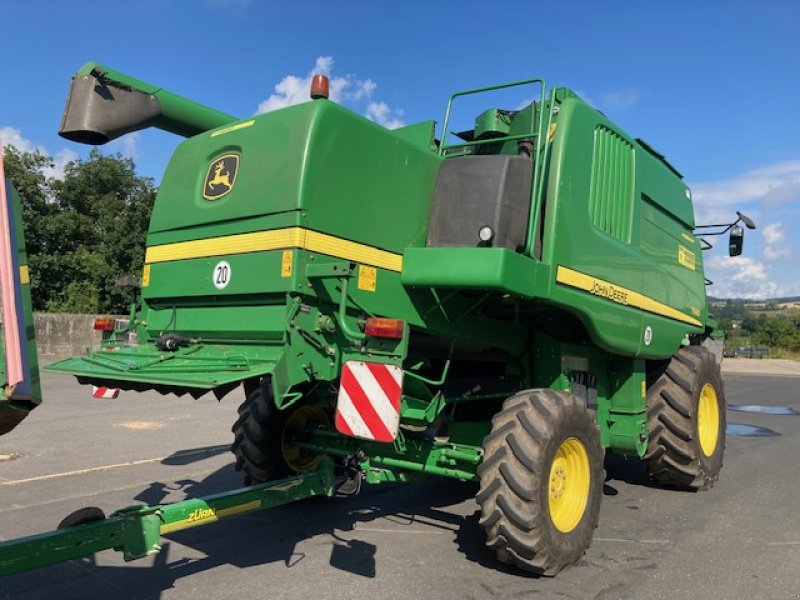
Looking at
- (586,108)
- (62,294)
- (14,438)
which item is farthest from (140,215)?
(586,108)

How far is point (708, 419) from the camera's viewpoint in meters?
7.34

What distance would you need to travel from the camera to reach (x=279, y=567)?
173 inches

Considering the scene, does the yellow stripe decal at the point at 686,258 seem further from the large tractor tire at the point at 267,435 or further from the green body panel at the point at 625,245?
the large tractor tire at the point at 267,435

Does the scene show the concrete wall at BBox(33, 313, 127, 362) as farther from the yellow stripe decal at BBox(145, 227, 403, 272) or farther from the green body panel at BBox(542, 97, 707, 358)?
the green body panel at BBox(542, 97, 707, 358)

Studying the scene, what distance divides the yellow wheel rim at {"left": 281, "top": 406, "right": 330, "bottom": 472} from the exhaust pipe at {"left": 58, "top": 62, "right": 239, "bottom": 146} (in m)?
2.56

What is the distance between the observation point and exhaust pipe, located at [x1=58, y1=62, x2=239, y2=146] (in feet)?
14.9

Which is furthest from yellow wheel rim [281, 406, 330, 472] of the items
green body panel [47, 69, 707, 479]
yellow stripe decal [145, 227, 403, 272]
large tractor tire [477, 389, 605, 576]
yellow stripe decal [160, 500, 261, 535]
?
large tractor tire [477, 389, 605, 576]

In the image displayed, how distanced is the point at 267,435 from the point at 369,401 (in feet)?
6.35

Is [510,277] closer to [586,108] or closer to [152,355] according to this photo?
[586,108]

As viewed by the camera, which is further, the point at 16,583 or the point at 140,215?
the point at 140,215

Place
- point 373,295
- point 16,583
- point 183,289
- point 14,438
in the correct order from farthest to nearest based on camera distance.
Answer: point 14,438 < point 183,289 < point 373,295 < point 16,583

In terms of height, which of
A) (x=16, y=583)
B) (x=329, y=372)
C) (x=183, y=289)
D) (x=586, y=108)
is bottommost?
(x=16, y=583)

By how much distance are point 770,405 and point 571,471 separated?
44.5 feet

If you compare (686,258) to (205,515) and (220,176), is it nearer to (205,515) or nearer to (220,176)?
(220,176)
